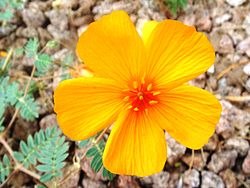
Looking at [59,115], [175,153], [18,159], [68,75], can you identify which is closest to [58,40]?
[68,75]

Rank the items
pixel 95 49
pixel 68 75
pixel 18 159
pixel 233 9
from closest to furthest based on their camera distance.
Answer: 1. pixel 95 49
2. pixel 18 159
3. pixel 68 75
4. pixel 233 9

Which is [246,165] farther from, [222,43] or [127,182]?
[222,43]

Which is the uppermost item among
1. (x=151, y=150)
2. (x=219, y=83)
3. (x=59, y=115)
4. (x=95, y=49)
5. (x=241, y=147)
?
(x=95, y=49)

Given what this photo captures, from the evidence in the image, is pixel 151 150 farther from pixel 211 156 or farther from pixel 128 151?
pixel 211 156

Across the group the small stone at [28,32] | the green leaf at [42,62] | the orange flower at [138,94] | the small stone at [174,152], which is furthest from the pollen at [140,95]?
the small stone at [28,32]

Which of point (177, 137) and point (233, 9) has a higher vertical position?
point (177, 137)

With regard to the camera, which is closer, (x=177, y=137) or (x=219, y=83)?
(x=177, y=137)
